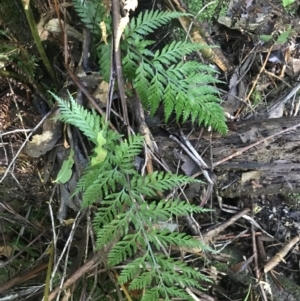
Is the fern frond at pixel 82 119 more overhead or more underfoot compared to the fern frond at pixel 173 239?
more overhead

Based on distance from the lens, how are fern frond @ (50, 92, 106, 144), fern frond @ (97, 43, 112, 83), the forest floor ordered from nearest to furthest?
fern frond @ (50, 92, 106, 144) → fern frond @ (97, 43, 112, 83) → the forest floor

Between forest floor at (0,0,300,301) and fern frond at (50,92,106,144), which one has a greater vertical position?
fern frond at (50,92,106,144)

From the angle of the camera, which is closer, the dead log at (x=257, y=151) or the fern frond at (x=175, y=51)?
the fern frond at (x=175, y=51)

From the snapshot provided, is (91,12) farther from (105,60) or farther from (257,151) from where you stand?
(257,151)

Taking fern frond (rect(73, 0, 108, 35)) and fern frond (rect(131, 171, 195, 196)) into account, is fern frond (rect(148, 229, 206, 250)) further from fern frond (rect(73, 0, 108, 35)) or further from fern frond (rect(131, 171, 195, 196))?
fern frond (rect(73, 0, 108, 35))

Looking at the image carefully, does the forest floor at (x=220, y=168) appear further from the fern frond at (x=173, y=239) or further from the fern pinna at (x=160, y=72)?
the fern frond at (x=173, y=239)

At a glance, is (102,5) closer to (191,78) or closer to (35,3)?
(35,3)

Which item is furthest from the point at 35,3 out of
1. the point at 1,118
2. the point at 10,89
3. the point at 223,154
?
the point at 223,154

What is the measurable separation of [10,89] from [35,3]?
0.41m

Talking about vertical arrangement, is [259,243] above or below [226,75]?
below

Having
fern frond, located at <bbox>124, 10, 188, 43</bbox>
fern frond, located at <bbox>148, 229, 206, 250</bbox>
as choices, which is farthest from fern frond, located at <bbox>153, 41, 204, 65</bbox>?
fern frond, located at <bbox>148, 229, 206, 250</bbox>

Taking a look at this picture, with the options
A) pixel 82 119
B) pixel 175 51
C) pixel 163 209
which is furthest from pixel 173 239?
pixel 175 51

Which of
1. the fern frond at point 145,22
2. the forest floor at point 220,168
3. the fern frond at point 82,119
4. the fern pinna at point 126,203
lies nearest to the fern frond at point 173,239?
the fern pinna at point 126,203

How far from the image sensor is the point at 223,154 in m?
1.92
